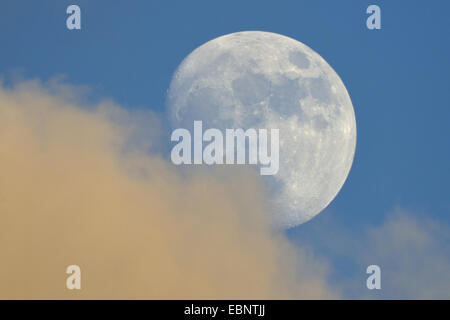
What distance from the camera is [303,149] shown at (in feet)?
162

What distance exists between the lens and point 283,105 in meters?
48.1

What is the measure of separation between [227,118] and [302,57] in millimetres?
7074

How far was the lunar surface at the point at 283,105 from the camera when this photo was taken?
47938 millimetres

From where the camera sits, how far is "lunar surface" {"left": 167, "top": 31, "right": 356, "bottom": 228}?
47938 millimetres

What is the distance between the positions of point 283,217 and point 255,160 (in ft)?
16.1
